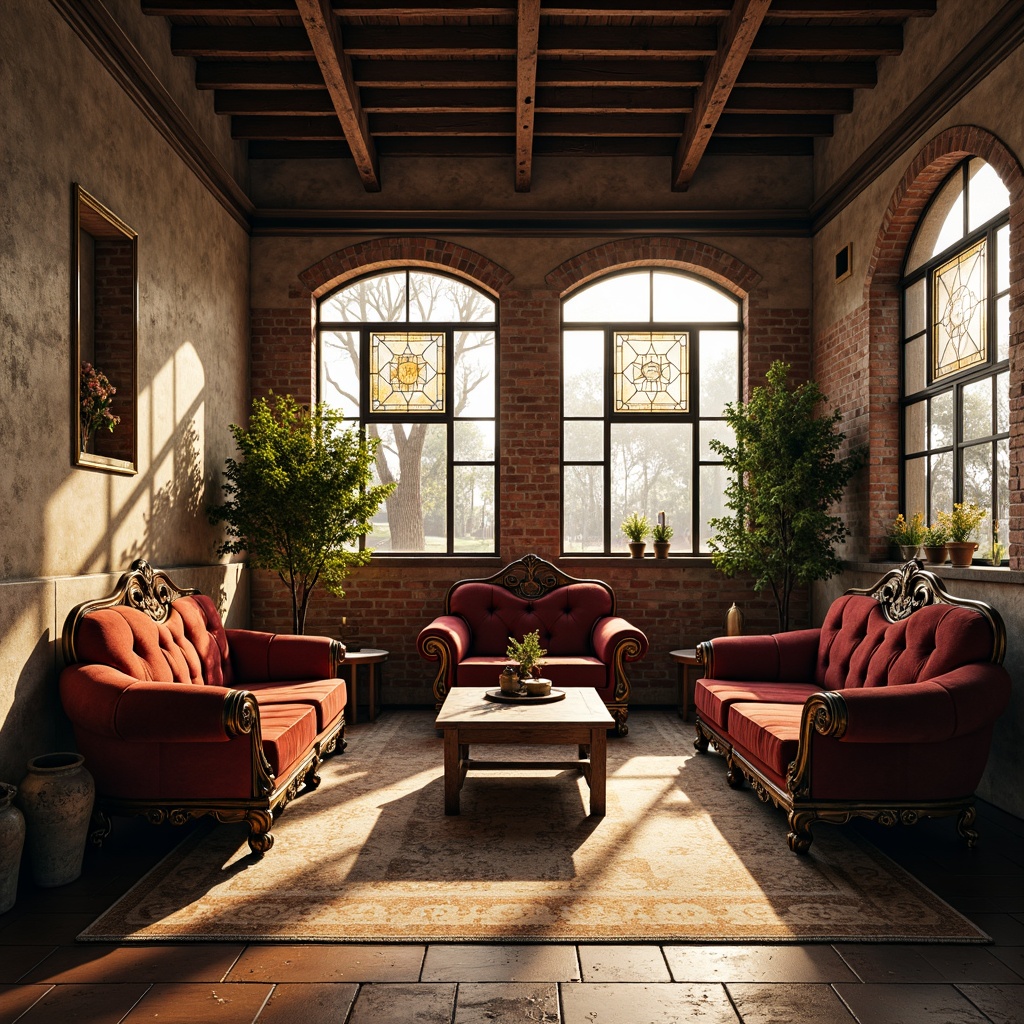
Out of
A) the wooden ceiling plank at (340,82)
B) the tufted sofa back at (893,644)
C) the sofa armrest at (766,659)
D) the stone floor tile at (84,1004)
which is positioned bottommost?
the stone floor tile at (84,1004)

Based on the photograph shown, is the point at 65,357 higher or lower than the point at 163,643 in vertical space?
higher

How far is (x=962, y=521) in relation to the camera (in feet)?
15.9

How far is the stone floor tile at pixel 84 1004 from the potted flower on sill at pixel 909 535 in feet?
16.0

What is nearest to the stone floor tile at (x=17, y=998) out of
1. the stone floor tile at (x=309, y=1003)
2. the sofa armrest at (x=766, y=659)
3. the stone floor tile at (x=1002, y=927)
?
the stone floor tile at (x=309, y=1003)

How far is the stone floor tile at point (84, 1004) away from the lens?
253cm

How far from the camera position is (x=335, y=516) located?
6488 mm

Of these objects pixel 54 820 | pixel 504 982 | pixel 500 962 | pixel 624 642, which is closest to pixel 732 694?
pixel 624 642

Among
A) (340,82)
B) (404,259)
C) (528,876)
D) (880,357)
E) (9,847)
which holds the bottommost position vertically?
(528,876)

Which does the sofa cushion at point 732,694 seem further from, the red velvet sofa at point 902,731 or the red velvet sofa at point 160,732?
the red velvet sofa at point 160,732

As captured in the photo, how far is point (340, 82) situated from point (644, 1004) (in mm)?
5390

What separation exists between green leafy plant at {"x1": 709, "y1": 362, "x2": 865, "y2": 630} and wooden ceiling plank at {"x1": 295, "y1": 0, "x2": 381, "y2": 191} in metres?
3.42

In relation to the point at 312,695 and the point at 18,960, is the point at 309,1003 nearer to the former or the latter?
the point at 18,960

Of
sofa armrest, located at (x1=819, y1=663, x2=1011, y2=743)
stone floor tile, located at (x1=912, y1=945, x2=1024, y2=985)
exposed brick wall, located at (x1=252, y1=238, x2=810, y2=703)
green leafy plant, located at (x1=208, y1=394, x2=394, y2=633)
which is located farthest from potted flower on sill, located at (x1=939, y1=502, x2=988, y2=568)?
green leafy plant, located at (x1=208, y1=394, x2=394, y2=633)

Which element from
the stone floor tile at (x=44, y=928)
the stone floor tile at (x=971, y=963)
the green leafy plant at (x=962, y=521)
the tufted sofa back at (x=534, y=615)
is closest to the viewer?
the stone floor tile at (x=971, y=963)
